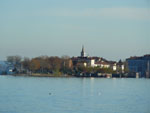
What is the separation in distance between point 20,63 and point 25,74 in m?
4.67

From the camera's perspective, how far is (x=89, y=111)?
77.5 feet

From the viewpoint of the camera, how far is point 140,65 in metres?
107

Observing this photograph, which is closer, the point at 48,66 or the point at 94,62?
A: the point at 48,66

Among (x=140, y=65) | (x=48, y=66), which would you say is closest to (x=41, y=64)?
(x=48, y=66)

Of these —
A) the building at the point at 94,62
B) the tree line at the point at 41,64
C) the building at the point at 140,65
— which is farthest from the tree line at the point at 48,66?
the building at the point at 140,65

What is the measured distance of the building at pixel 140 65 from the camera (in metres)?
104

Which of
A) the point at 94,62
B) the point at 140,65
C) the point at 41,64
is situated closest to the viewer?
the point at 41,64

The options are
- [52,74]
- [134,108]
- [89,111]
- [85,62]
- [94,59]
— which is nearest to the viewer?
[89,111]

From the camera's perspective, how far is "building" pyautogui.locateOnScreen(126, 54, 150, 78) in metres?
104

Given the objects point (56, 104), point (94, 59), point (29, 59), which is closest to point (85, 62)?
point (94, 59)

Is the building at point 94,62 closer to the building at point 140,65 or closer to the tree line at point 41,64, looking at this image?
the building at point 140,65

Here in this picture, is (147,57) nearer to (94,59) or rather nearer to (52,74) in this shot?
(94,59)

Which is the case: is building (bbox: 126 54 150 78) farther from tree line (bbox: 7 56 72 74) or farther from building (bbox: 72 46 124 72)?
tree line (bbox: 7 56 72 74)

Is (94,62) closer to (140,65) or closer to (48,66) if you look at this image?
(140,65)
